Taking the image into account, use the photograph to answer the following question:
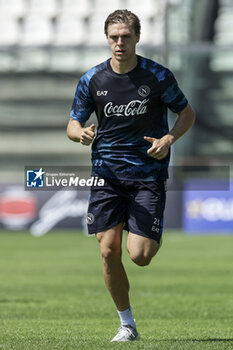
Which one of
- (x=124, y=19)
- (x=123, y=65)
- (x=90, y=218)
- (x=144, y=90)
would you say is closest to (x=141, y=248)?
(x=90, y=218)

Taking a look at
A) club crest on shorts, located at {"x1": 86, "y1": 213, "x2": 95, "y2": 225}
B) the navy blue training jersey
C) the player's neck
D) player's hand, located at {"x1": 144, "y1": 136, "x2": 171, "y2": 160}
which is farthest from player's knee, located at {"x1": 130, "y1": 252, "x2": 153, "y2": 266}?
the player's neck

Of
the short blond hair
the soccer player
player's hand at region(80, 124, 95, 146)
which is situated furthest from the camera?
the soccer player

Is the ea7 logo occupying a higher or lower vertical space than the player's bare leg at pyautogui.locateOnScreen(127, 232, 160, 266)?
higher

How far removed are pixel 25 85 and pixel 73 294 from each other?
1716cm

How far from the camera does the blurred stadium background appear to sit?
24.0 metres

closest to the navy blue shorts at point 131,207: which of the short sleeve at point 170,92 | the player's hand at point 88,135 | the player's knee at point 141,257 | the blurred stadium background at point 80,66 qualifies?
the player's knee at point 141,257

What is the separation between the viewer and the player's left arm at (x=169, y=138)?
5266 mm

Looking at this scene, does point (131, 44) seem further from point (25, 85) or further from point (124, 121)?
point (25, 85)

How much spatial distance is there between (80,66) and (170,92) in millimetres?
20153

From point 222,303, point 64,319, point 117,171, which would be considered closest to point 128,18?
point 117,171

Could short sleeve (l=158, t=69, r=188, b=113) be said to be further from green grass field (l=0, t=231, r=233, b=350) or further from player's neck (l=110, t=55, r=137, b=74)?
green grass field (l=0, t=231, r=233, b=350)

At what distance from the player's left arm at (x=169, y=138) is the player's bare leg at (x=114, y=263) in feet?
1.95

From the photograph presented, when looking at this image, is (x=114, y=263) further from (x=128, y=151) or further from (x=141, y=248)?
(x=128, y=151)

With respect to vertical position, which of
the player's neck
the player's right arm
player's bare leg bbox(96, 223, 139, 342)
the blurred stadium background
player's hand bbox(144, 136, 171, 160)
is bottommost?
the blurred stadium background
